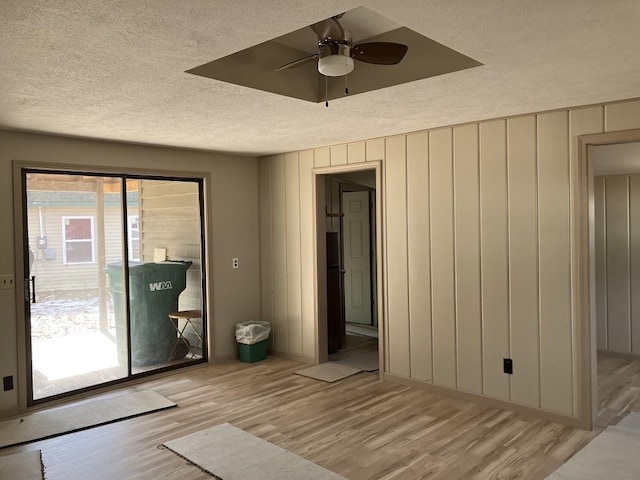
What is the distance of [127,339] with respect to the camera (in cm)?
493

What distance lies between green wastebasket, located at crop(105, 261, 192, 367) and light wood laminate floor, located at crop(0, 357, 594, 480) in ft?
1.30

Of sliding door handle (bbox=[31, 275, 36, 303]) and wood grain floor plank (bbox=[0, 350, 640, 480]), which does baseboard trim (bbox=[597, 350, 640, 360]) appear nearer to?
wood grain floor plank (bbox=[0, 350, 640, 480])

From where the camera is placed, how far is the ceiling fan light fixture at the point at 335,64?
2.57m

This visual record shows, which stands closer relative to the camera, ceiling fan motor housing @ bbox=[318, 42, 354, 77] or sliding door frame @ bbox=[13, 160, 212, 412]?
ceiling fan motor housing @ bbox=[318, 42, 354, 77]

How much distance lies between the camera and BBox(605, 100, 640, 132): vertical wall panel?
339 centimetres

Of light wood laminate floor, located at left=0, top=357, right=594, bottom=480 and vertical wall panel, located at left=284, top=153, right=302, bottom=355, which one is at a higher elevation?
vertical wall panel, located at left=284, top=153, right=302, bottom=355

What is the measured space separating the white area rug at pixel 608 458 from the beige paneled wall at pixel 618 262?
2.30 metres

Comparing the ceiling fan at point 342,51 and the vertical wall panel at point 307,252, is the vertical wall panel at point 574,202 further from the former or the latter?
the vertical wall panel at point 307,252

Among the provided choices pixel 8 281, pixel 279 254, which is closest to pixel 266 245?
pixel 279 254

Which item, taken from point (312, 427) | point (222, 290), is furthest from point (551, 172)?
point (222, 290)

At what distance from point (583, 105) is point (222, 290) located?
152 inches

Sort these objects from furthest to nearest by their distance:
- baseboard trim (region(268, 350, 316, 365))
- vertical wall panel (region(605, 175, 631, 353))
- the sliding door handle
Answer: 1. vertical wall panel (region(605, 175, 631, 353))
2. baseboard trim (region(268, 350, 316, 365))
3. the sliding door handle

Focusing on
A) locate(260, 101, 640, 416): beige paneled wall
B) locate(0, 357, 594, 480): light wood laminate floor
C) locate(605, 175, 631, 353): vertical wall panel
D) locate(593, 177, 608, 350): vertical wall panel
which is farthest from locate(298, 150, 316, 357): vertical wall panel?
locate(605, 175, 631, 353): vertical wall panel

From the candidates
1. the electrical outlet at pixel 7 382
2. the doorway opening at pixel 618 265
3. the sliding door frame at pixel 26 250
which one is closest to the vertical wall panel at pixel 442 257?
the doorway opening at pixel 618 265
